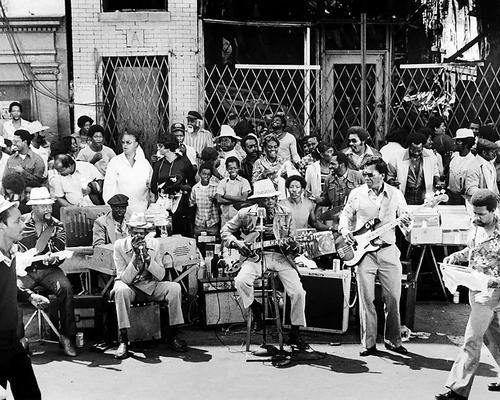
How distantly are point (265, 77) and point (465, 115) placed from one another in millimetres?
3799

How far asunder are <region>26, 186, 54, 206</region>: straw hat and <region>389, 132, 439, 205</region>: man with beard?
4609 mm

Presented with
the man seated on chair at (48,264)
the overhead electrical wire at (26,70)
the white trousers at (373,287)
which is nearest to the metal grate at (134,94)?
the overhead electrical wire at (26,70)

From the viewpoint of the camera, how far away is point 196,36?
1530 cm

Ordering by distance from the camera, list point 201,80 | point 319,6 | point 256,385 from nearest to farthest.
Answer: point 256,385, point 201,80, point 319,6

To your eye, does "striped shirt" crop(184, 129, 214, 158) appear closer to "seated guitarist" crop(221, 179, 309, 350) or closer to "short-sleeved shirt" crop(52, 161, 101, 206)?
"short-sleeved shirt" crop(52, 161, 101, 206)

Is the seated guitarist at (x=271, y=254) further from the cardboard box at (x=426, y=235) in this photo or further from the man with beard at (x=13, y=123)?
the man with beard at (x=13, y=123)

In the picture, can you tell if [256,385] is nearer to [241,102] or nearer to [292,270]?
[292,270]

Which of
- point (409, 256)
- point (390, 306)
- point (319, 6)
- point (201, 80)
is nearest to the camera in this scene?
point (390, 306)

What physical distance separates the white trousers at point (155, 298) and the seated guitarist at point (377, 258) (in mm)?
2010

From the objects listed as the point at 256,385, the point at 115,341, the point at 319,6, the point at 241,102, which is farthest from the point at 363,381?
the point at 319,6

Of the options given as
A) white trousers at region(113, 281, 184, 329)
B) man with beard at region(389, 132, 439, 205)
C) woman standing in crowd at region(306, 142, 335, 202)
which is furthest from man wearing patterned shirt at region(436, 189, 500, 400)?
woman standing in crowd at region(306, 142, 335, 202)

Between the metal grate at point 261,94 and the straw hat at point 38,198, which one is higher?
the metal grate at point 261,94

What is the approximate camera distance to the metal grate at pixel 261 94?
1528 centimetres

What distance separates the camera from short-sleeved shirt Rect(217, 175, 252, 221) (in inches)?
451
